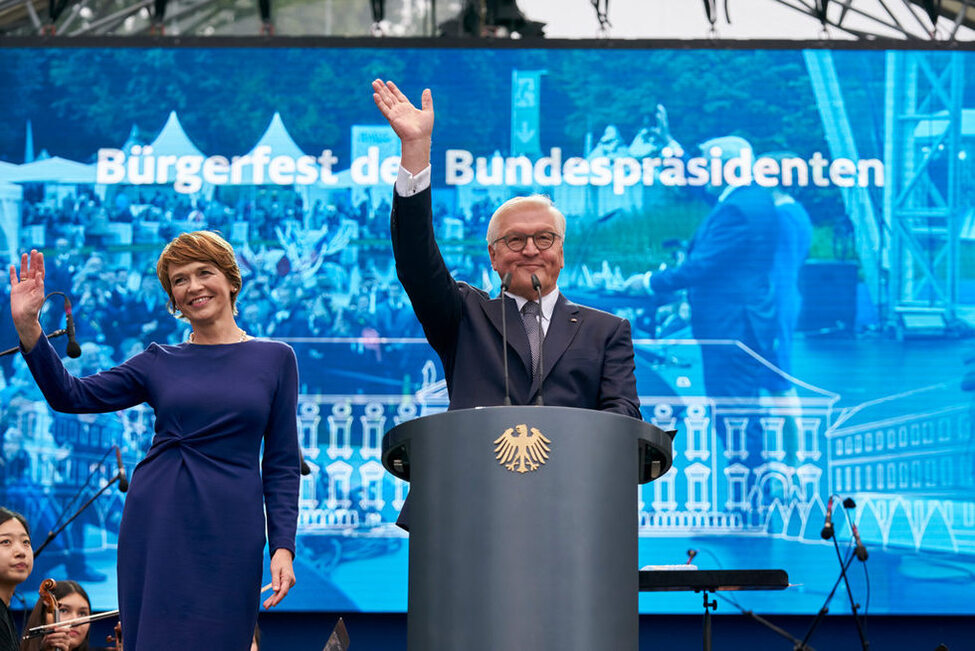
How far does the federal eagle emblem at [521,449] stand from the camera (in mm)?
2238

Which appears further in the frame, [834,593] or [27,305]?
[834,593]

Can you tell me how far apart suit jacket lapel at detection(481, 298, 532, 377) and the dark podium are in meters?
0.43

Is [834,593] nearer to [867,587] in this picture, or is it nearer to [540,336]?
[867,587]

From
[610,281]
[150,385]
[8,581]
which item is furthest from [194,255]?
[610,281]

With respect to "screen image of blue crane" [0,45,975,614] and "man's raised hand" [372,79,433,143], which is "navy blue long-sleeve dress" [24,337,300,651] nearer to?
"man's raised hand" [372,79,433,143]

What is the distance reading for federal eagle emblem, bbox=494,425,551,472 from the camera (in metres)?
2.24

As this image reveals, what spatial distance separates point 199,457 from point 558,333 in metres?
0.74

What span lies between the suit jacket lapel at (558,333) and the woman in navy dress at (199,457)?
50cm

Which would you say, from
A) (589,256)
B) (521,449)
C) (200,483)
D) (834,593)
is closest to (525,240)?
(521,449)

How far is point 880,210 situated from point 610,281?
4.72 feet

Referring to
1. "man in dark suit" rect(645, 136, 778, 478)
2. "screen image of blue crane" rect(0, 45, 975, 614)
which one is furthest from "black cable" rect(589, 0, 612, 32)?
"man in dark suit" rect(645, 136, 778, 478)

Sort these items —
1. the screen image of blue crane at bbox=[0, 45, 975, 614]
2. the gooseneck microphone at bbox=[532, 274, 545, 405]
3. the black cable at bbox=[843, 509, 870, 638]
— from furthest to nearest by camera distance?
the screen image of blue crane at bbox=[0, 45, 975, 614] < the black cable at bbox=[843, 509, 870, 638] < the gooseneck microphone at bbox=[532, 274, 545, 405]

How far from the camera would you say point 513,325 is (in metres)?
2.79

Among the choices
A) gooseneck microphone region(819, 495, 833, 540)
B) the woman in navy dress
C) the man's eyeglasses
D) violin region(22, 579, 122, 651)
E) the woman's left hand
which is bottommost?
violin region(22, 579, 122, 651)
